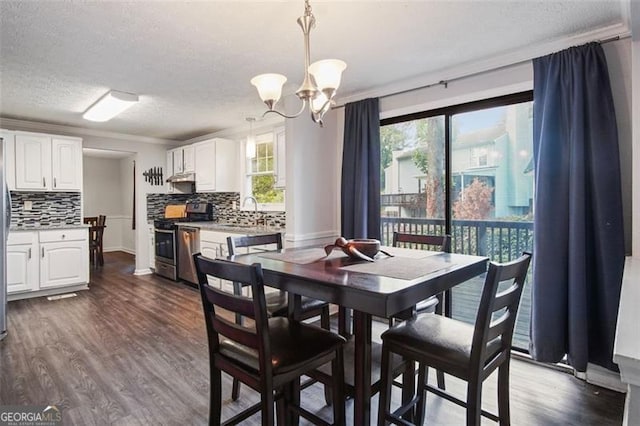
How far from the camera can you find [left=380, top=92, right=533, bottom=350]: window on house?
9.23 ft

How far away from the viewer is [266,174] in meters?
4.69

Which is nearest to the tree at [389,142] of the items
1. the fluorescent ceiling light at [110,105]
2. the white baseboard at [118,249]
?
the fluorescent ceiling light at [110,105]

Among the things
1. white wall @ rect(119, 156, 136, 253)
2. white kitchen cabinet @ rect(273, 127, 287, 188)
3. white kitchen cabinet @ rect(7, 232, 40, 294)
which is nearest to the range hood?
white kitchen cabinet @ rect(273, 127, 287, 188)

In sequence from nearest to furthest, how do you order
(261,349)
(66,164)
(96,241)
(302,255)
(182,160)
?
(261,349)
(302,255)
(66,164)
(182,160)
(96,241)

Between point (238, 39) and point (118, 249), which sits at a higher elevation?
point (238, 39)

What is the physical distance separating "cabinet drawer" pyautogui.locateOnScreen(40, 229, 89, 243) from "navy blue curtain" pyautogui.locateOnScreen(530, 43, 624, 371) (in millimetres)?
5269

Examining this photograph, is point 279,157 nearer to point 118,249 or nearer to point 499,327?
point 499,327

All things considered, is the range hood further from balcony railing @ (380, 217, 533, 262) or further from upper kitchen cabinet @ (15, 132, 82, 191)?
balcony railing @ (380, 217, 533, 262)

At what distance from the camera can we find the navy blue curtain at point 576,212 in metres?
2.17

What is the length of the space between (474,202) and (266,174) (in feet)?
8.78

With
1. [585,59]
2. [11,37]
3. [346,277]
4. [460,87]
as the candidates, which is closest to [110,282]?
[11,37]

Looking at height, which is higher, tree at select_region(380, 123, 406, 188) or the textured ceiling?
the textured ceiling

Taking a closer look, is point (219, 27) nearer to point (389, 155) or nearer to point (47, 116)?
point (389, 155)

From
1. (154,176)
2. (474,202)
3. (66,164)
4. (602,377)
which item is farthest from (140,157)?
(602,377)
